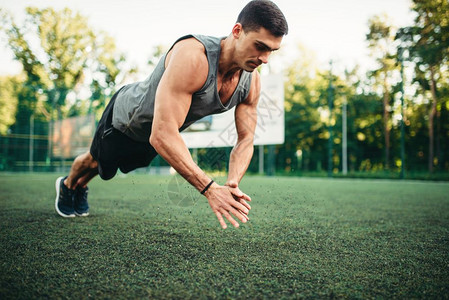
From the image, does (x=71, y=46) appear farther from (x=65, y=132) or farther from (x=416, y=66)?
(x=416, y=66)

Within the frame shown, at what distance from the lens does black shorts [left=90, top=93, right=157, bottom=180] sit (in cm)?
253

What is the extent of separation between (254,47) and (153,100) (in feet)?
2.31

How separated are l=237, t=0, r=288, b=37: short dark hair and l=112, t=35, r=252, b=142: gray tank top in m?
0.23

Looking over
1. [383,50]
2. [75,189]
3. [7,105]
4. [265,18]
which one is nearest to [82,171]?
[75,189]

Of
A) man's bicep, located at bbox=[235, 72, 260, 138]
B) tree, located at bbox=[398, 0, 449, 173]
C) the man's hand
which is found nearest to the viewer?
the man's hand

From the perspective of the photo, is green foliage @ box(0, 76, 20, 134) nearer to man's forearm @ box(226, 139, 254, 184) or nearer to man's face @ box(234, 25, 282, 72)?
man's forearm @ box(226, 139, 254, 184)

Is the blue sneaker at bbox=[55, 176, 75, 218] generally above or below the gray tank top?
below

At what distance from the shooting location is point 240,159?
86.7 inches

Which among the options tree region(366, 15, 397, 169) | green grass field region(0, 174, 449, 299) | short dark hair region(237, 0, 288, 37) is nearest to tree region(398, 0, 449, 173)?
tree region(366, 15, 397, 169)

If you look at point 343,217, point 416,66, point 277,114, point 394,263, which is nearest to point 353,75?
point 416,66

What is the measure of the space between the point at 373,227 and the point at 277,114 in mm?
9699

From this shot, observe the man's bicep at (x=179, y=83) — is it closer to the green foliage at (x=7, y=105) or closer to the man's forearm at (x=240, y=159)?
the man's forearm at (x=240, y=159)

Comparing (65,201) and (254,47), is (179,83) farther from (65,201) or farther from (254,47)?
(65,201)

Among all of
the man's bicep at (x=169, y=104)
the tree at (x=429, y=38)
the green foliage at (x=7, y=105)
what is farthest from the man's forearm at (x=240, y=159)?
the green foliage at (x=7, y=105)
